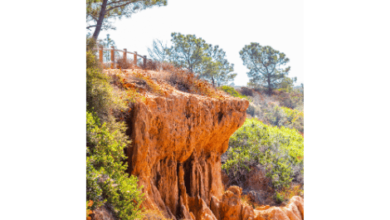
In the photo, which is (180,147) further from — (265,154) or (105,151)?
(265,154)

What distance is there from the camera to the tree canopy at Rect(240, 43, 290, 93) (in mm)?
6261

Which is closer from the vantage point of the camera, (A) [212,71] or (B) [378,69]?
(B) [378,69]

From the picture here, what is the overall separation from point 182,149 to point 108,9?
2977 millimetres

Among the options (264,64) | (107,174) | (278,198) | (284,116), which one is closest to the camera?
(107,174)

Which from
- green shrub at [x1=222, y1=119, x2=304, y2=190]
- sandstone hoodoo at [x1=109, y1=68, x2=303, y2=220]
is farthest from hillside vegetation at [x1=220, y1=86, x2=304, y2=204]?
sandstone hoodoo at [x1=109, y1=68, x2=303, y2=220]

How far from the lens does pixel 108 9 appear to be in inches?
209

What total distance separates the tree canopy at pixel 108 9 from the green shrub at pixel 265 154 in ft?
23.3

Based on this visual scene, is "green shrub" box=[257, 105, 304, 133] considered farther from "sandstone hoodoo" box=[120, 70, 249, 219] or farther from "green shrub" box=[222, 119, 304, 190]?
"green shrub" box=[222, 119, 304, 190]

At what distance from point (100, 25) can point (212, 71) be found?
2943 millimetres

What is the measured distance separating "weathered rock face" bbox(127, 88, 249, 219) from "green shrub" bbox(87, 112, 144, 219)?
57 centimetres

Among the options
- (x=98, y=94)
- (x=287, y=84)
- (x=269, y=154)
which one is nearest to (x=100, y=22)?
(x=98, y=94)

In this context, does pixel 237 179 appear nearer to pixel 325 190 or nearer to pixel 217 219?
pixel 217 219
